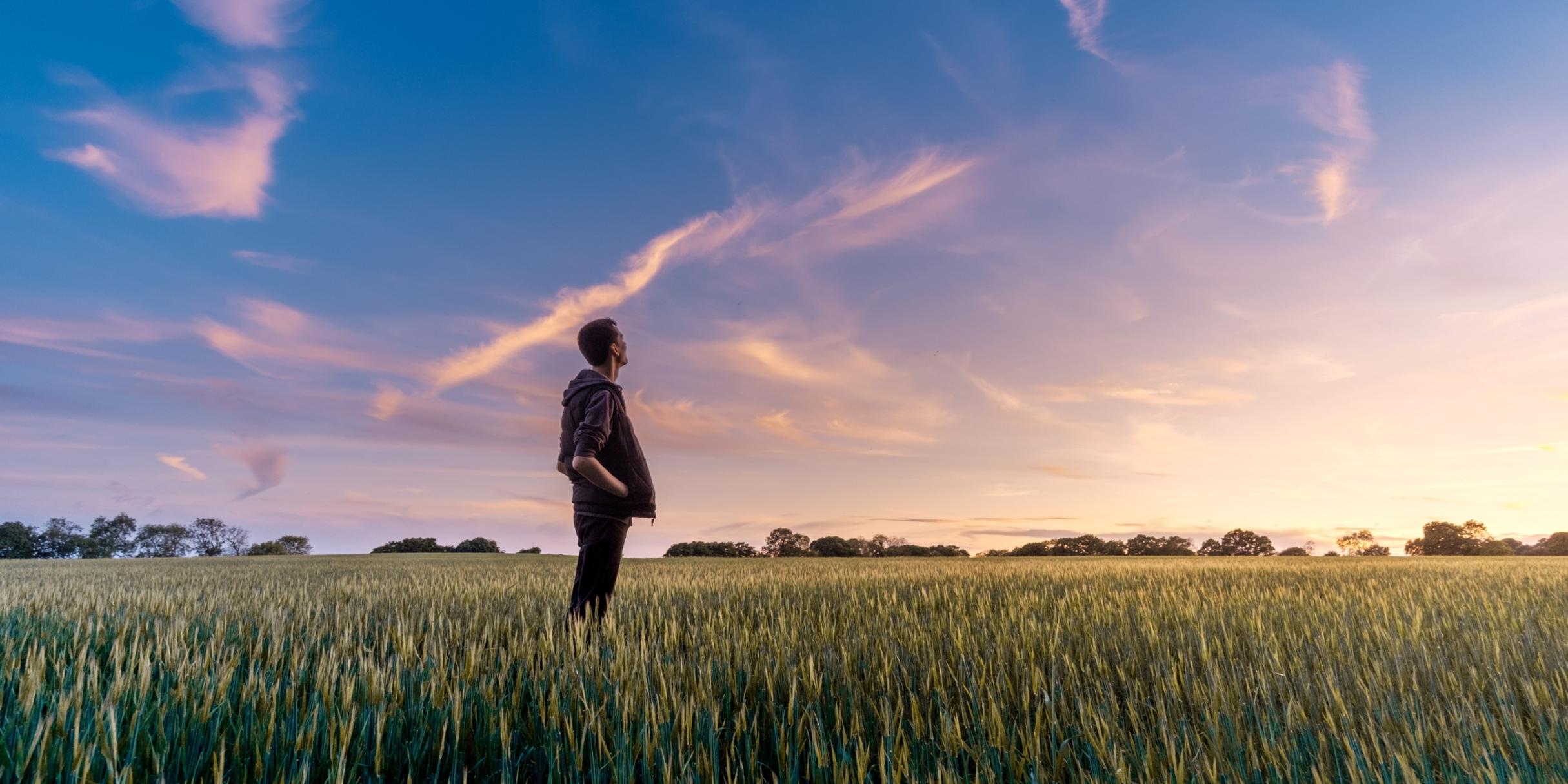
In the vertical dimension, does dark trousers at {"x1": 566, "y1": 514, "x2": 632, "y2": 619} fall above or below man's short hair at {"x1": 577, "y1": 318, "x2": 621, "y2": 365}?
below

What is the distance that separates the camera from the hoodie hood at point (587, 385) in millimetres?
4680

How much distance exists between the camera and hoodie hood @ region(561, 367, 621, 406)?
4.68 metres

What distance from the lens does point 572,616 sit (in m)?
4.71

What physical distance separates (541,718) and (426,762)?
40cm

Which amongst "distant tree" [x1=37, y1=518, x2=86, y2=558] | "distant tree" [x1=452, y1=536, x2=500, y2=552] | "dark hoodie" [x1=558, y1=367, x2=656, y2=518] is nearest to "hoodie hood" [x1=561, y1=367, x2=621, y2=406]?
"dark hoodie" [x1=558, y1=367, x2=656, y2=518]

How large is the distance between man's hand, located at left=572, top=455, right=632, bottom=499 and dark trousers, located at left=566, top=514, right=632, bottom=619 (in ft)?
1.06

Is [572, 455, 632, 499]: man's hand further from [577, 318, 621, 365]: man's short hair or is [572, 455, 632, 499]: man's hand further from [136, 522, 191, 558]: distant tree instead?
[136, 522, 191, 558]: distant tree

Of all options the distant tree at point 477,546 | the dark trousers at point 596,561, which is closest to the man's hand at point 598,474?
the dark trousers at point 596,561

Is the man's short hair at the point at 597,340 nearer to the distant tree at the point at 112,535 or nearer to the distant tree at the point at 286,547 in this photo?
the distant tree at the point at 286,547

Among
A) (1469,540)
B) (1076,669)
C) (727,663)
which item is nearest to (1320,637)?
(1076,669)

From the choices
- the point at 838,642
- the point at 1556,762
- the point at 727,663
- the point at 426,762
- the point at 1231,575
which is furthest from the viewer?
the point at 1231,575

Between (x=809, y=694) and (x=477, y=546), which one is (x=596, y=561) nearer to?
(x=809, y=694)

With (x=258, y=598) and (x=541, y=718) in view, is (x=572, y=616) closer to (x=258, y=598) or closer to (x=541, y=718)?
(x=541, y=718)

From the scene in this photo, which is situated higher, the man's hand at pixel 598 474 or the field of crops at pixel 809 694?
the man's hand at pixel 598 474
